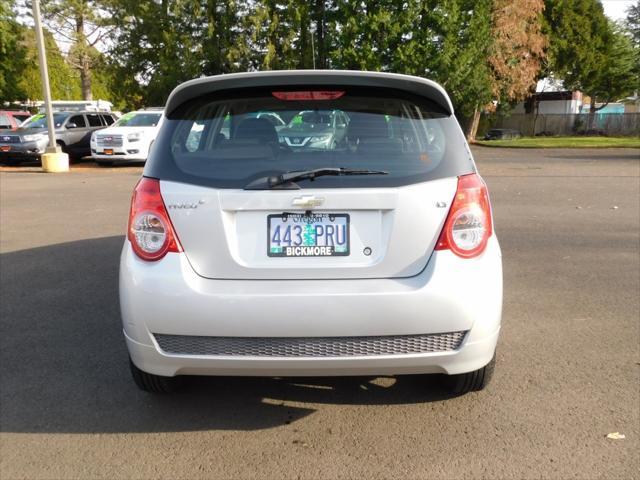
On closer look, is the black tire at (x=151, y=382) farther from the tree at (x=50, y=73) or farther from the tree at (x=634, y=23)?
the tree at (x=634, y=23)

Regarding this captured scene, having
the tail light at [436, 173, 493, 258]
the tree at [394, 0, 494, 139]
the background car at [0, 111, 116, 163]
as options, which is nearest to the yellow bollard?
the background car at [0, 111, 116, 163]

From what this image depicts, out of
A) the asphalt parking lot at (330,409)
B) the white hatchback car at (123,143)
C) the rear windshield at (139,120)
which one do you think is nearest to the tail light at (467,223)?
the asphalt parking lot at (330,409)

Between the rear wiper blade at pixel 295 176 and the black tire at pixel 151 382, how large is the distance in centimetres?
117

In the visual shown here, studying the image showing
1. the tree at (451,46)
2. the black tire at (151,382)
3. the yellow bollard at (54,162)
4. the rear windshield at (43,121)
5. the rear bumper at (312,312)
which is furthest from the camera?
the tree at (451,46)

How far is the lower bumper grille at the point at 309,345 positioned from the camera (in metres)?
2.65

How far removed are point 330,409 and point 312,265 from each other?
95 centimetres

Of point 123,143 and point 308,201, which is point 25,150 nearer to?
point 123,143

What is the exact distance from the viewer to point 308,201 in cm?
266

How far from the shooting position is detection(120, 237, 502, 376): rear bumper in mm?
2611

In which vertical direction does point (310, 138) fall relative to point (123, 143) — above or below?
above

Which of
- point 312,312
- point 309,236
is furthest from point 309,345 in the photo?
point 309,236

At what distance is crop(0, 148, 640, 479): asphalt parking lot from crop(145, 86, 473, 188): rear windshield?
1255 mm

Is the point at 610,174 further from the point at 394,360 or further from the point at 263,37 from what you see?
the point at 263,37

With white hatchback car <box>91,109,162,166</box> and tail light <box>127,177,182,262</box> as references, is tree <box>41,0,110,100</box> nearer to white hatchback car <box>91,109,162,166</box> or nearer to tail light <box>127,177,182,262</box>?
white hatchback car <box>91,109,162,166</box>
